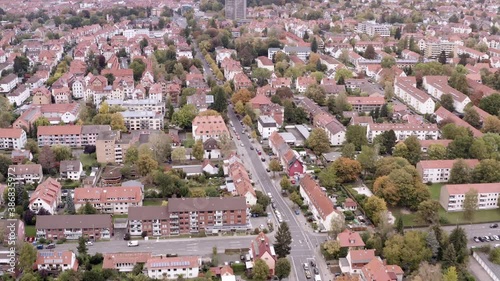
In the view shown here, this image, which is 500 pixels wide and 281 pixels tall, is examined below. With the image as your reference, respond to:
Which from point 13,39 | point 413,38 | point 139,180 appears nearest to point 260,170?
point 139,180

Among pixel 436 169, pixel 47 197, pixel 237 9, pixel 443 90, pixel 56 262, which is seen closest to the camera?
pixel 56 262

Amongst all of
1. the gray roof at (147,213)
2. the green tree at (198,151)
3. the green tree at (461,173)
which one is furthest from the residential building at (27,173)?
the green tree at (461,173)

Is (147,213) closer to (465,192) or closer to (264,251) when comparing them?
(264,251)

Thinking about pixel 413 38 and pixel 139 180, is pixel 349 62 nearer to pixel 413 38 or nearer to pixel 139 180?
pixel 413 38

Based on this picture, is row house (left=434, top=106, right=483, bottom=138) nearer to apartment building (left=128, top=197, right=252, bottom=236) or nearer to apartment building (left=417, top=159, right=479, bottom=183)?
apartment building (left=417, top=159, right=479, bottom=183)

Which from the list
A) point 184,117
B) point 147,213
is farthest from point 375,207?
point 184,117
